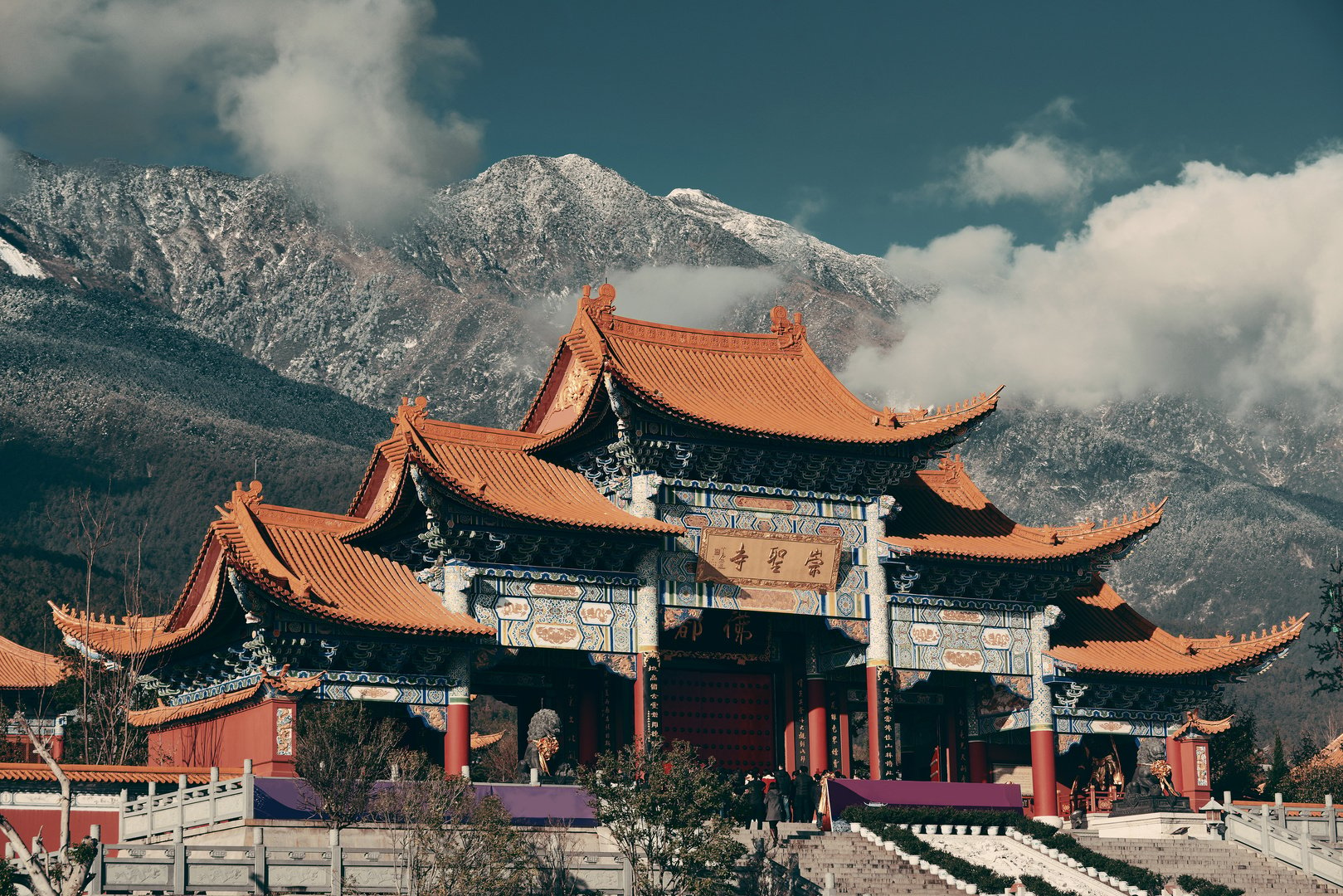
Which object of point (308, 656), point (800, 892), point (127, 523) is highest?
point (127, 523)

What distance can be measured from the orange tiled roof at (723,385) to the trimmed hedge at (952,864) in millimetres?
8019

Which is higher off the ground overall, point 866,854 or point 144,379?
point 144,379

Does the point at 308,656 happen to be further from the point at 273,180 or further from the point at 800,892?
the point at 273,180

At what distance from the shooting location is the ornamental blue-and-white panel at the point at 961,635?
35844mm

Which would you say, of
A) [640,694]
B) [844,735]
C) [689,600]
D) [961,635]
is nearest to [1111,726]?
[961,635]

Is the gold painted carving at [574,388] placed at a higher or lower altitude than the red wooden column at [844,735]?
higher

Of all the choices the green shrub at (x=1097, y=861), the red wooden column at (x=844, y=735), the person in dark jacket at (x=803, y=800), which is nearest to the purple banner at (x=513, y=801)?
the person in dark jacket at (x=803, y=800)

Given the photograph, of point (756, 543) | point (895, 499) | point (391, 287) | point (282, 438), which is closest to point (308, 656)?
point (756, 543)

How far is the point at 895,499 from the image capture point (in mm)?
37250

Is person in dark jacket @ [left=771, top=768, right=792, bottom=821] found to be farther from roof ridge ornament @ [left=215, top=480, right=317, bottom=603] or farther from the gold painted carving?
the gold painted carving

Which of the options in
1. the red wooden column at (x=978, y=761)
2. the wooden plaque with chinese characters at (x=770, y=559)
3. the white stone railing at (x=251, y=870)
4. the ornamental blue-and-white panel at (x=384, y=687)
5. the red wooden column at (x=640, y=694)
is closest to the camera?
the white stone railing at (x=251, y=870)

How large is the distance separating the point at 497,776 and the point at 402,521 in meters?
11.3

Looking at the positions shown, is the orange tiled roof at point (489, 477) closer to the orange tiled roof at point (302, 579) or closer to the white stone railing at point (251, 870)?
the orange tiled roof at point (302, 579)

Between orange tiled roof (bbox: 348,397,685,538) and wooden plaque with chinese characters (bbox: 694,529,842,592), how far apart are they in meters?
1.05
